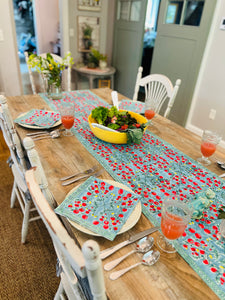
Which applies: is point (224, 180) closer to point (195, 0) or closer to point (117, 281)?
point (117, 281)

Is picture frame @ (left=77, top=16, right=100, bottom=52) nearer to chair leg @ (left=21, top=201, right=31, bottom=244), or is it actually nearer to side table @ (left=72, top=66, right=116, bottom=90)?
side table @ (left=72, top=66, right=116, bottom=90)

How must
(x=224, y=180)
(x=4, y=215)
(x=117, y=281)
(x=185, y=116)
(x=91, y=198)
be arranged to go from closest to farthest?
(x=117, y=281), (x=91, y=198), (x=224, y=180), (x=4, y=215), (x=185, y=116)

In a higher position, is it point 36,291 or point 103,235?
point 103,235

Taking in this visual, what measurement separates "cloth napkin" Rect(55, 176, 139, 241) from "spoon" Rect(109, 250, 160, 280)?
100mm

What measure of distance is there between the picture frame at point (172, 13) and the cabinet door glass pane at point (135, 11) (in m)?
0.65

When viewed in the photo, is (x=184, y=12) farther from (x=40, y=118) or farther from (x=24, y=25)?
(x=24, y=25)

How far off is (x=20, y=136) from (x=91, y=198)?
676 millimetres

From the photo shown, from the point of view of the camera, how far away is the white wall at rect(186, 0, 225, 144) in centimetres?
255

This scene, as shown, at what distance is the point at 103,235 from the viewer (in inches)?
27.9

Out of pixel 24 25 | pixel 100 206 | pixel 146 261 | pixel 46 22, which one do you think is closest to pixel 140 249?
pixel 146 261

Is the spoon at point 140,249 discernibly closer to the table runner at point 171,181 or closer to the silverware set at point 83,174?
the table runner at point 171,181

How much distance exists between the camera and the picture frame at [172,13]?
9.45ft

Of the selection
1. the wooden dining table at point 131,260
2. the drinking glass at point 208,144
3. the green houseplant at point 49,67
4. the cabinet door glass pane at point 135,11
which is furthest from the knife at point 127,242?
the cabinet door glass pane at point 135,11

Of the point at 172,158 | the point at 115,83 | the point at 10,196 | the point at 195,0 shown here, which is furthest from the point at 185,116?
the point at 10,196
